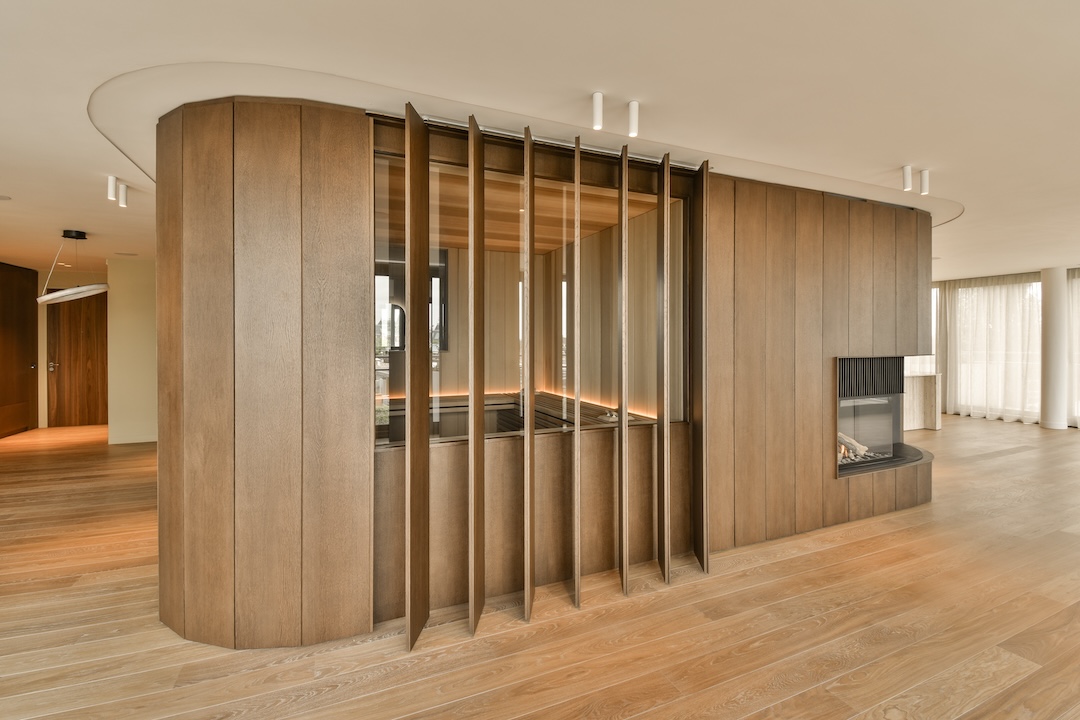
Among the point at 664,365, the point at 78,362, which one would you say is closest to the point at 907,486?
the point at 664,365

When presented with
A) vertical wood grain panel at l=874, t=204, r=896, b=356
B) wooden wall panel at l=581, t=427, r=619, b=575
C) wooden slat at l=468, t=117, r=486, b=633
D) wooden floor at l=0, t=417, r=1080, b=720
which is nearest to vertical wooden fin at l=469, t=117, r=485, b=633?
wooden slat at l=468, t=117, r=486, b=633

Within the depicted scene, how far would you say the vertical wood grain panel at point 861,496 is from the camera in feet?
13.9

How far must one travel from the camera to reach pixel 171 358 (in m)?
2.54

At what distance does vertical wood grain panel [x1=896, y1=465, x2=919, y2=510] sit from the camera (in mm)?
4500

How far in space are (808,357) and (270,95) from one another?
382 centimetres

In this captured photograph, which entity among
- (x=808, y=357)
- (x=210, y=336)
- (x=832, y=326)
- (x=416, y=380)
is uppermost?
(x=832, y=326)

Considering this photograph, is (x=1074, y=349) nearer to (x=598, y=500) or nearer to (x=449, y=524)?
(x=598, y=500)

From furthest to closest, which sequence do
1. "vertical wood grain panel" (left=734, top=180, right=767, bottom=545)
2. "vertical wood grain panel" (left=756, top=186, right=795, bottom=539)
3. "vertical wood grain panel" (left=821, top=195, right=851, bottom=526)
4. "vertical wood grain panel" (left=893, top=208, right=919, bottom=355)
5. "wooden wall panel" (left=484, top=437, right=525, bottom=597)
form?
1. "vertical wood grain panel" (left=893, top=208, right=919, bottom=355)
2. "vertical wood grain panel" (left=821, top=195, right=851, bottom=526)
3. "vertical wood grain panel" (left=756, top=186, right=795, bottom=539)
4. "vertical wood grain panel" (left=734, top=180, right=767, bottom=545)
5. "wooden wall panel" (left=484, top=437, right=525, bottom=597)

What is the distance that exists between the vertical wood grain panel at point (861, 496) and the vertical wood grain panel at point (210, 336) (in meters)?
4.31

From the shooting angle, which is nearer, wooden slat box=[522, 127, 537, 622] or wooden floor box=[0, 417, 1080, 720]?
wooden floor box=[0, 417, 1080, 720]

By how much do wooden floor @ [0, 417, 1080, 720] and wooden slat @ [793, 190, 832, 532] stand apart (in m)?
0.28

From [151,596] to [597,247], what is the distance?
10.5 feet

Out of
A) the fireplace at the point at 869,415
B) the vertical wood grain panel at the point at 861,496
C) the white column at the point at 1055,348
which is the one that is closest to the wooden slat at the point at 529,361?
the fireplace at the point at 869,415

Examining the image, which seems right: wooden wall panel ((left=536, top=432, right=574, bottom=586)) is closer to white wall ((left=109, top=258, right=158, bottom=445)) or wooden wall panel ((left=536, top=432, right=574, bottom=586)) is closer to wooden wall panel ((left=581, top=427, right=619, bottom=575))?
wooden wall panel ((left=581, top=427, right=619, bottom=575))
